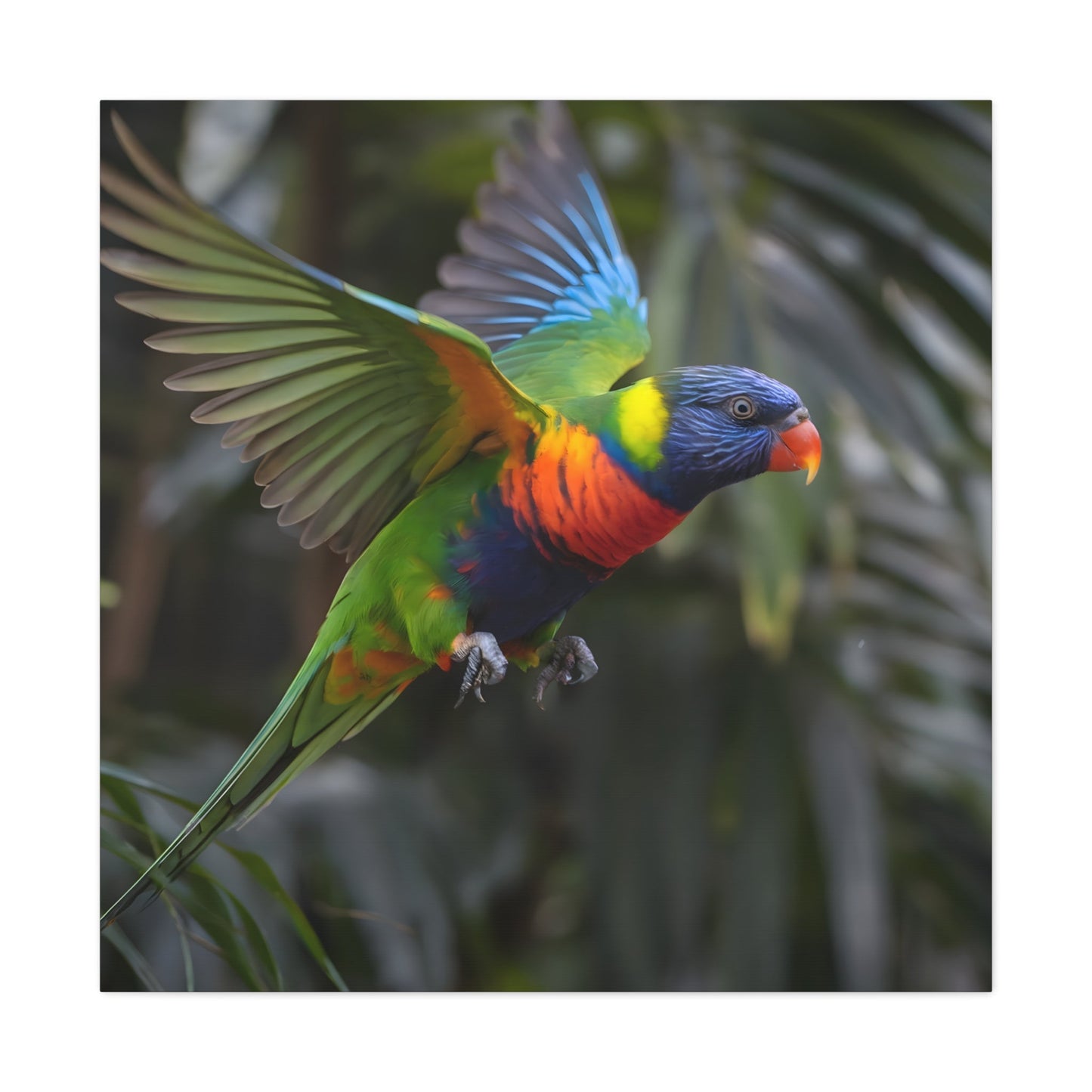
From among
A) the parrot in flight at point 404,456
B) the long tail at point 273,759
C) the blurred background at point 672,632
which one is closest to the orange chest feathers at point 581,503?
the parrot in flight at point 404,456

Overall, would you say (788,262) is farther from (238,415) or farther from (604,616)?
(238,415)

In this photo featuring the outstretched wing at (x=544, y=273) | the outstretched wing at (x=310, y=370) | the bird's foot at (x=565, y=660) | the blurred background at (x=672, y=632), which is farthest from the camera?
the blurred background at (x=672, y=632)

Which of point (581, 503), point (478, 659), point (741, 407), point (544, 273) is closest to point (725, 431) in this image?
point (741, 407)

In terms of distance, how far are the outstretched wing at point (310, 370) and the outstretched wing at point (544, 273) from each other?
0.93 feet

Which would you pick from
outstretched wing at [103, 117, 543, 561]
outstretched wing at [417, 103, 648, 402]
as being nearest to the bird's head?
outstretched wing at [103, 117, 543, 561]

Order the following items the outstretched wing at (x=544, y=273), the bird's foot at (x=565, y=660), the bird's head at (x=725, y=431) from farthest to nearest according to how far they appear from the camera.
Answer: the outstretched wing at (x=544, y=273) → the bird's foot at (x=565, y=660) → the bird's head at (x=725, y=431)

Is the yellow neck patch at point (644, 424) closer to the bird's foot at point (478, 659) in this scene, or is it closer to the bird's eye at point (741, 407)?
the bird's eye at point (741, 407)

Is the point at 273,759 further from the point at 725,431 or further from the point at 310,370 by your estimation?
the point at 725,431

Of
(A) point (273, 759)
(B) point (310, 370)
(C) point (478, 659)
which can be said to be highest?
(B) point (310, 370)

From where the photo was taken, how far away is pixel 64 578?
158 cm

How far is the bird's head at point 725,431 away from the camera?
97 centimetres

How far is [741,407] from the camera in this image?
1.00 metres

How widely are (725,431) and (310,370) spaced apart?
35 centimetres

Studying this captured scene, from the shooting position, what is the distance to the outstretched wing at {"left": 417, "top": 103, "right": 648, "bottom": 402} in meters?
1.36
